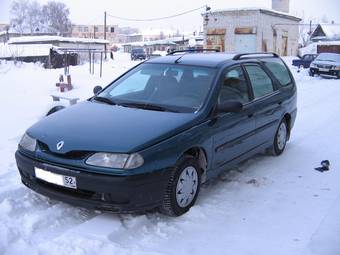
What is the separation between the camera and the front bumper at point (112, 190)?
12.5 feet

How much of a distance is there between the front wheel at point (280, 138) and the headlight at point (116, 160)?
334 centimetres

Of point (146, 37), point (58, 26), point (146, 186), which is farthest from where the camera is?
point (146, 37)

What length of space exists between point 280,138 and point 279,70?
1054 millimetres

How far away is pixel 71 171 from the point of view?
3.92 m

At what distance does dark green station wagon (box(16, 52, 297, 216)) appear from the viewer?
153 inches

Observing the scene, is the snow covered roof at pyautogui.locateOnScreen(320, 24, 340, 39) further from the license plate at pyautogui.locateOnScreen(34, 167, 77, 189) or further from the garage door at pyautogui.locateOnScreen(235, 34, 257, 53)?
the license plate at pyautogui.locateOnScreen(34, 167, 77, 189)

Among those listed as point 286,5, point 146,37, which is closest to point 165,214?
point 286,5

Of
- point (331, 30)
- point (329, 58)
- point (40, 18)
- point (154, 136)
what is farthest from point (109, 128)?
point (40, 18)

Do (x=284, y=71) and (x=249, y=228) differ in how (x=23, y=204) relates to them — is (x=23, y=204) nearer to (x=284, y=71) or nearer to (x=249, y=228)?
(x=249, y=228)

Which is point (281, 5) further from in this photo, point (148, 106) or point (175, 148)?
point (175, 148)

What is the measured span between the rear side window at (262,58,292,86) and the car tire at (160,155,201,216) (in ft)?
8.69

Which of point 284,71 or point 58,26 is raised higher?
point 58,26

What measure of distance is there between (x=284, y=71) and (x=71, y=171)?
441 cm

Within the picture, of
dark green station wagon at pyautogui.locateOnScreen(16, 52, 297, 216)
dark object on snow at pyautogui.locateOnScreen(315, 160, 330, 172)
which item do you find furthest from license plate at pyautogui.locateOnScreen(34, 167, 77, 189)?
dark object on snow at pyautogui.locateOnScreen(315, 160, 330, 172)
